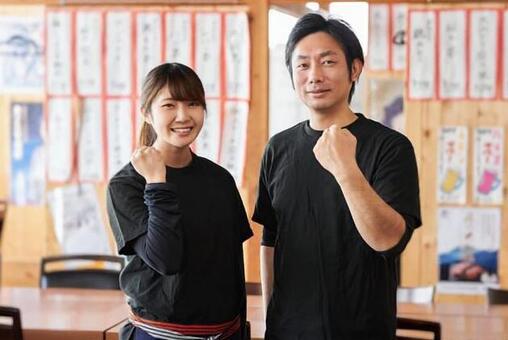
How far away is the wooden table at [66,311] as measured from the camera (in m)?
2.47

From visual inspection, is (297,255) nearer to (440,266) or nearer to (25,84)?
(440,266)

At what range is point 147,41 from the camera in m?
4.18

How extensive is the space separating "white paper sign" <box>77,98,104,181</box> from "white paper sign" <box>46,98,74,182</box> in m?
0.06

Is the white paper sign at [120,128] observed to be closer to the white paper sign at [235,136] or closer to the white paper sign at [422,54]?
the white paper sign at [235,136]

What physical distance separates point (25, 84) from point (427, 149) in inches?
97.0

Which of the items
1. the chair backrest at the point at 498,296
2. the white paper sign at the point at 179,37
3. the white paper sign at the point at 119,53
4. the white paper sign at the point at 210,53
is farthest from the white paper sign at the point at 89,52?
the chair backrest at the point at 498,296

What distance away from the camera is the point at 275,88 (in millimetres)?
4148

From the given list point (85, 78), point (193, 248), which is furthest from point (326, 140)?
point (85, 78)

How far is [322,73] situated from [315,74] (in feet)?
0.05

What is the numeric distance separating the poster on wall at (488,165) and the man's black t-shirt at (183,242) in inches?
101

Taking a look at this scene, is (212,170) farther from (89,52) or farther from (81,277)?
(89,52)

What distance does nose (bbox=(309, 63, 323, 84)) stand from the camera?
1658 mm

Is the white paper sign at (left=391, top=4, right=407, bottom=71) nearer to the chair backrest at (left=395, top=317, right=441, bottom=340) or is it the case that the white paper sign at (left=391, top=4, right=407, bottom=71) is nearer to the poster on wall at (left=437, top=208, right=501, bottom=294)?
the poster on wall at (left=437, top=208, right=501, bottom=294)

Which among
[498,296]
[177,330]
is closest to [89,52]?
[498,296]
